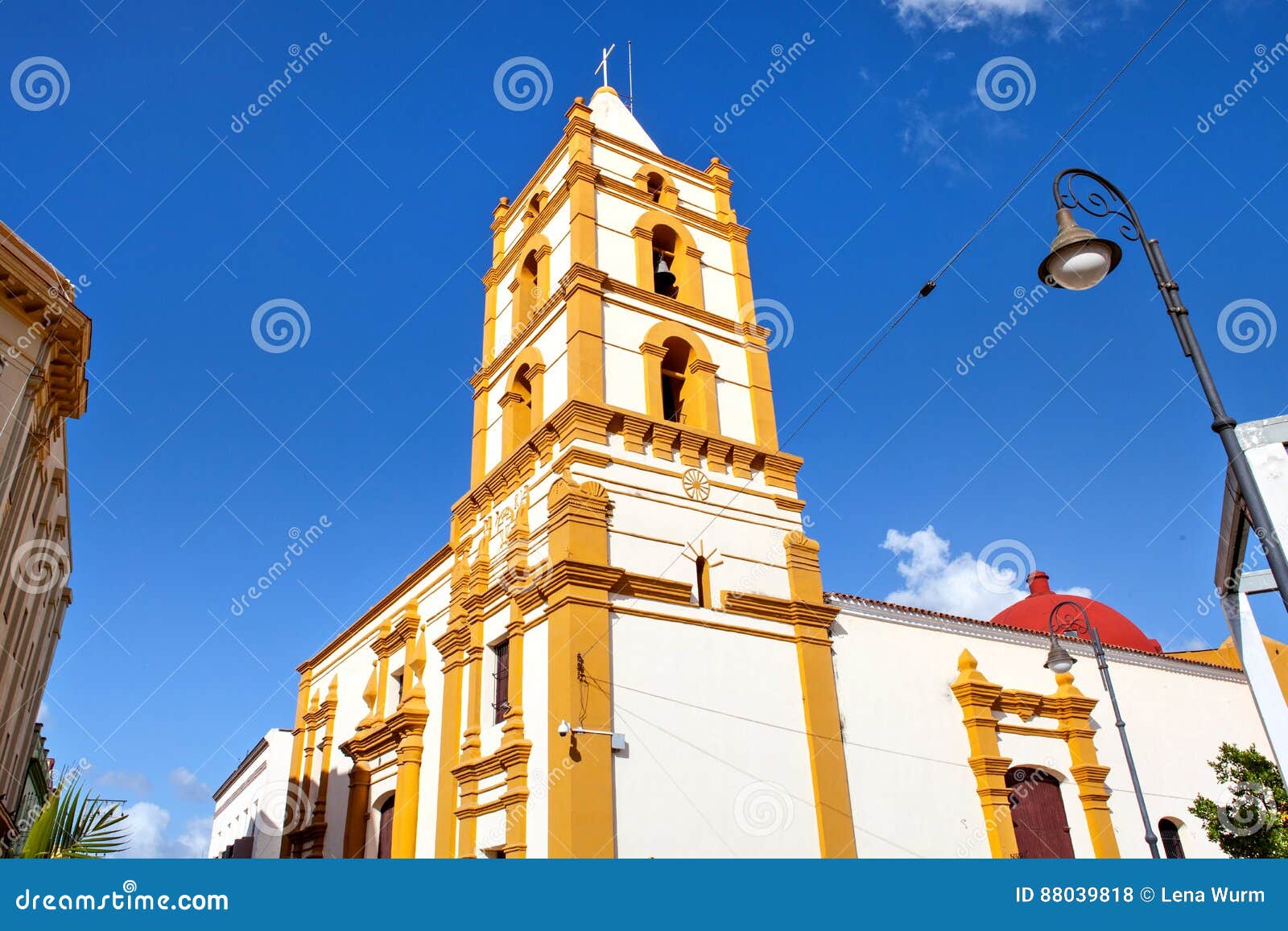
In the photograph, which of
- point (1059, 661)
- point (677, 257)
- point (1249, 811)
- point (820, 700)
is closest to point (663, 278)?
point (677, 257)

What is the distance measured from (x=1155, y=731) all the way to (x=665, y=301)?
14.3m

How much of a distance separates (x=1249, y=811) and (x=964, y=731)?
641 centimetres

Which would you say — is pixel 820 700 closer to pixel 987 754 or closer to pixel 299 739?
pixel 987 754

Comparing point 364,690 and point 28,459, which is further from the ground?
point 28,459

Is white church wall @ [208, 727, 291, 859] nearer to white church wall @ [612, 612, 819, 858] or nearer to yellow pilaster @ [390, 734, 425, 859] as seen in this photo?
yellow pilaster @ [390, 734, 425, 859]

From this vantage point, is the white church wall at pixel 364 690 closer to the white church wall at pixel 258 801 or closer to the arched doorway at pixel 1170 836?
the white church wall at pixel 258 801

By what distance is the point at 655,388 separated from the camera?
1675 cm

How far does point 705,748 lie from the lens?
13383 mm

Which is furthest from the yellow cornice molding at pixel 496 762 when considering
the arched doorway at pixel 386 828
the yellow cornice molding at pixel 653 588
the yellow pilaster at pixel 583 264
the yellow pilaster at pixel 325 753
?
the yellow pilaster at pixel 325 753

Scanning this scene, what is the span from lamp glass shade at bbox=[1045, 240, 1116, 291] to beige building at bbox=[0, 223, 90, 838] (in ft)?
49.3

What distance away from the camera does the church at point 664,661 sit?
43.5 feet

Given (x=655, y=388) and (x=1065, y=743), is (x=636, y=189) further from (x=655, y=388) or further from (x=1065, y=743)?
(x=1065, y=743)

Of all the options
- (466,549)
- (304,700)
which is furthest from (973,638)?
(304,700)

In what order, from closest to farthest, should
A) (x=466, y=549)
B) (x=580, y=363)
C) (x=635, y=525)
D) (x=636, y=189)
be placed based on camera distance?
(x=635, y=525)
(x=580, y=363)
(x=466, y=549)
(x=636, y=189)
